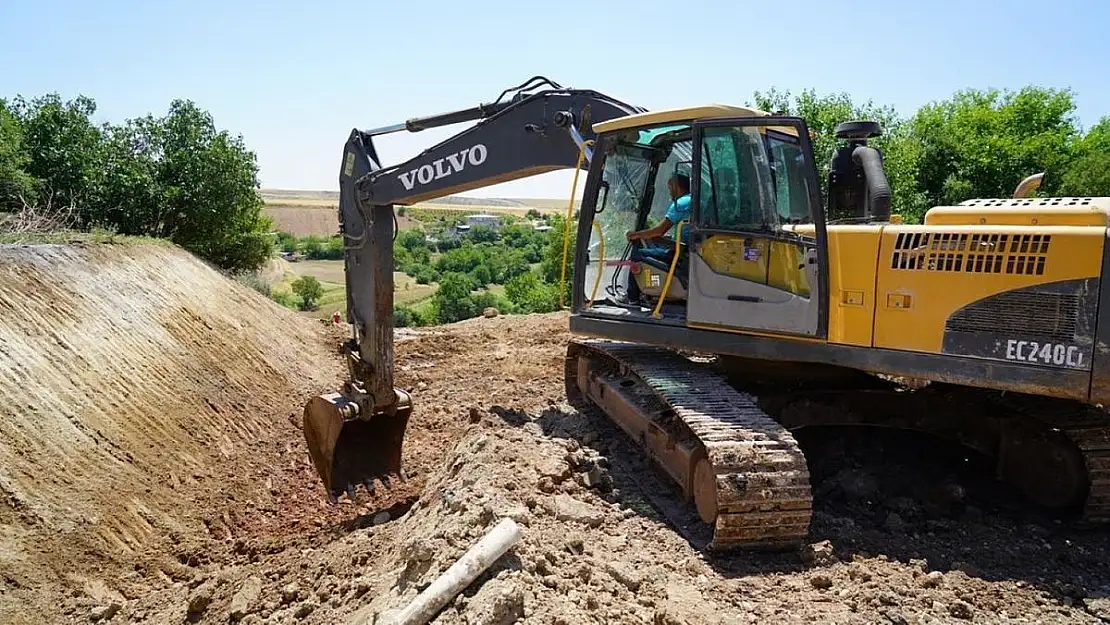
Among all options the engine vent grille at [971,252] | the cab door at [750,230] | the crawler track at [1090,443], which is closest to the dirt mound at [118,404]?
the cab door at [750,230]

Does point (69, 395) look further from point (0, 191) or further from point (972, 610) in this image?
point (972, 610)

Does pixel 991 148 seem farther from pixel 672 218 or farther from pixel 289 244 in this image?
pixel 289 244

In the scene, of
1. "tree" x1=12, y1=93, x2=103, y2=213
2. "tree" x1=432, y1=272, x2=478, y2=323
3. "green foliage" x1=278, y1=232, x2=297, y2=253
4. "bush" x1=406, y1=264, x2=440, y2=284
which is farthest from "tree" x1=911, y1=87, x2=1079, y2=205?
"green foliage" x1=278, y1=232, x2=297, y2=253

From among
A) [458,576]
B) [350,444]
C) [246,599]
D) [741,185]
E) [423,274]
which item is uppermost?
[741,185]

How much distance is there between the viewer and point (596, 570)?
13.3 ft

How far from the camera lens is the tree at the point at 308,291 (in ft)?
87.6

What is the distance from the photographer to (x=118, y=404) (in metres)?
7.82

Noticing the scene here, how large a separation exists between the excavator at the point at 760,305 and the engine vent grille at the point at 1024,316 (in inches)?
0.4

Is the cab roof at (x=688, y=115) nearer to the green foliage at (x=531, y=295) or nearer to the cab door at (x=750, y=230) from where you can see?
the cab door at (x=750, y=230)

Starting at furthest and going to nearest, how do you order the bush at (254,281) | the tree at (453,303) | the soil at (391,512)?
the tree at (453,303)
the bush at (254,281)
the soil at (391,512)

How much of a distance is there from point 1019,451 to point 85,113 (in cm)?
1548

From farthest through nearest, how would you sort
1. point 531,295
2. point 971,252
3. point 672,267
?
point 531,295 < point 672,267 < point 971,252

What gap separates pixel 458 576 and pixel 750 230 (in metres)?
2.93

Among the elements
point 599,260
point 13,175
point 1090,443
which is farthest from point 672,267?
point 13,175
